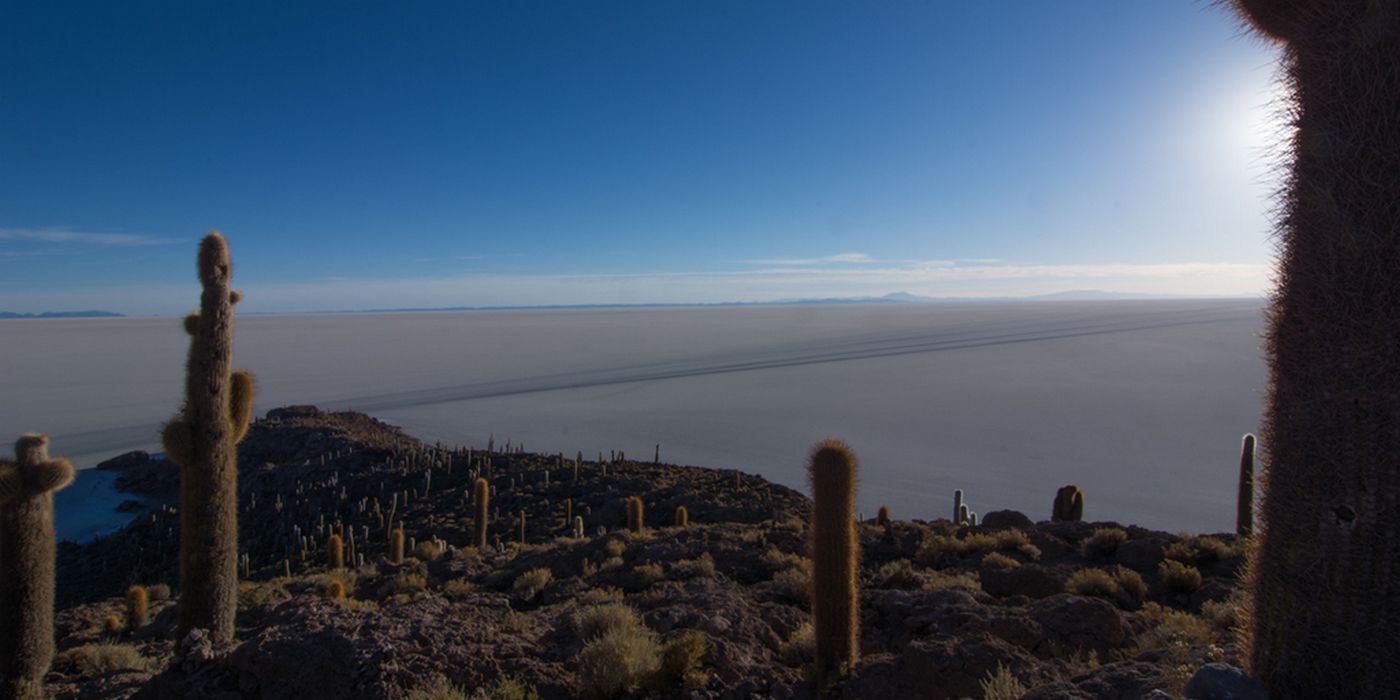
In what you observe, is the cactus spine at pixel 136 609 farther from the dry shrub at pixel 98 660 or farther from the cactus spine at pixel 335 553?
the cactus spine at pixel 335 553

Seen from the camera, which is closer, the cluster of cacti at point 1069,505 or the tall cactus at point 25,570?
the tall cactus at point 25,570

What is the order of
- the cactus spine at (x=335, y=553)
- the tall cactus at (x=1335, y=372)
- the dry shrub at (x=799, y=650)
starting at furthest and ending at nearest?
1. the cactus spine at (x=335, y=553)
2. the dry shrub at (x=799, y=650)
3. the tall cactus at (x=1335, y=372)

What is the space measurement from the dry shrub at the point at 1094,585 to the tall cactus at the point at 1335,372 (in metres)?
5.43

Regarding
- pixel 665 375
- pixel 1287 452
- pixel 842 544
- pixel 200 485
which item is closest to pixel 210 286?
pixel 200 485

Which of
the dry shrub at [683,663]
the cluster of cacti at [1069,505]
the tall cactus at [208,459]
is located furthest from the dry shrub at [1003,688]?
the cluster of cacti at [1069,505]

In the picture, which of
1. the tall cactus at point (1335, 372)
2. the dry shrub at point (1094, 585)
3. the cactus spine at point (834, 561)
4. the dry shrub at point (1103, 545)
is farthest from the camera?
the dry shrub at point (1103, 545)

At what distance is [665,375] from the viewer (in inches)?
2416

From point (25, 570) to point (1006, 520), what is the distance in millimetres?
15473

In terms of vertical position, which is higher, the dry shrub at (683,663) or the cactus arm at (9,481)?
the cactus arm at (9,481)

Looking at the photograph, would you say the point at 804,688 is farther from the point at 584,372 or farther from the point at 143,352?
the point at 143,352

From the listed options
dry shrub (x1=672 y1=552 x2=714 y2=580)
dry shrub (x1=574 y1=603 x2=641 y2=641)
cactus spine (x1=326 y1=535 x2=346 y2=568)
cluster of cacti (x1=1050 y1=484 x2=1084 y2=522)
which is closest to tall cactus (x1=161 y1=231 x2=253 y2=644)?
dry shrub (x1=574 y1=603 x2=641 y2=641)

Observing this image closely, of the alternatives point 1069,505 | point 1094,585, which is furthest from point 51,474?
point 1069,505

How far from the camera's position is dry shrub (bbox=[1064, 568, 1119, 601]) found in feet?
27.7

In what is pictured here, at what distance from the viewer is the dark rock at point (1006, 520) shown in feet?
47.0
